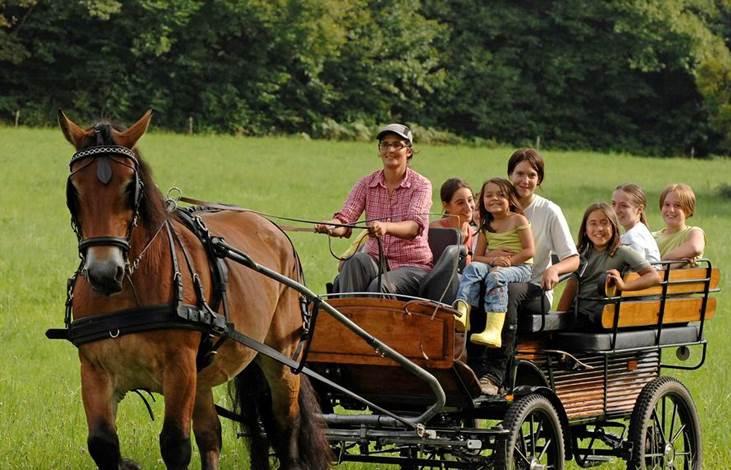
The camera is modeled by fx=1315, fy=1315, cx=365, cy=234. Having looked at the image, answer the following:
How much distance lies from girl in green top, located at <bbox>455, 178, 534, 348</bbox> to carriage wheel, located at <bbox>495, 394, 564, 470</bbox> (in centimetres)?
36

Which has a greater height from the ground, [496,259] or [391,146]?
[391,146]

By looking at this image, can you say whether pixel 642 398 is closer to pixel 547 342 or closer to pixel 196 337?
pixel 547 342

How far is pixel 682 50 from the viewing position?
53.6 metres

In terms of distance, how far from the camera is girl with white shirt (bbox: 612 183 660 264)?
7.88 metres

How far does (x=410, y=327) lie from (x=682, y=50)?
4926 cm

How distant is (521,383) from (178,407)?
222 centimetres

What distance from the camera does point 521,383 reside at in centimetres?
721

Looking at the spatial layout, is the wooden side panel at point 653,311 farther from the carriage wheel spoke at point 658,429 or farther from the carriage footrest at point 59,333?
the carriage footrest at point 59,333

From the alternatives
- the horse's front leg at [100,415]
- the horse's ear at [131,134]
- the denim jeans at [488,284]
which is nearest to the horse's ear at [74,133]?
the horse's ear at [131,134]

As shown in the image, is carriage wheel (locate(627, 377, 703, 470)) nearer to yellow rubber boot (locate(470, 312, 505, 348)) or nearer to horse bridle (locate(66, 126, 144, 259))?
yellow rubber boot (locate(470, 312, 505, 348))

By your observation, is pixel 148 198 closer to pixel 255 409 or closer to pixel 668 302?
pixel 255 409

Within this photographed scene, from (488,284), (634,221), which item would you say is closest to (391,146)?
(488,284)

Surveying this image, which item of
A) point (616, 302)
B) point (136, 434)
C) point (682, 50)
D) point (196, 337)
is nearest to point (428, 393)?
point (616, 302)

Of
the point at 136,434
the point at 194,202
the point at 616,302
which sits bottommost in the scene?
the point at 136,434
